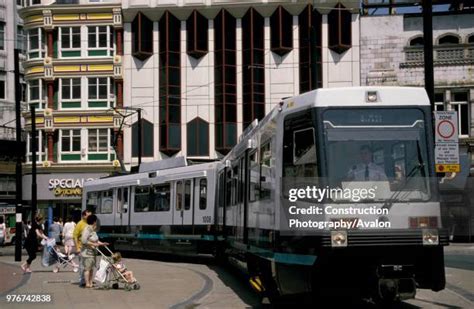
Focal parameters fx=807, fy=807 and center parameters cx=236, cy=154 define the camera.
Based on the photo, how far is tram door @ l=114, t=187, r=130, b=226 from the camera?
2955 centimetres

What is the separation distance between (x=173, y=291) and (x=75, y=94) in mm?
36970

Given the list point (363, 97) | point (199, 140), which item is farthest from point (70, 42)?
point (363, 97)

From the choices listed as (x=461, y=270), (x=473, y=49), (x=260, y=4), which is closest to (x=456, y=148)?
(x=461, y=270)

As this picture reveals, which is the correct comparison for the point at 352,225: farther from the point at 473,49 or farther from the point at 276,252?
the point at 473,49

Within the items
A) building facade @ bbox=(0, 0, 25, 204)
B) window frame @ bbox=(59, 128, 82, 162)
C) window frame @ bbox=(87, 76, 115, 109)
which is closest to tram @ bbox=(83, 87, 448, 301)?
window frame @ bbox=(87, 76, 115, 109)

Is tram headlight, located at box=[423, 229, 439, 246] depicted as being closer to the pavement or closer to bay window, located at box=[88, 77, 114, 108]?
the pavement

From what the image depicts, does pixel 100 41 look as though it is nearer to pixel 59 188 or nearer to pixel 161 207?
pixel 59 188

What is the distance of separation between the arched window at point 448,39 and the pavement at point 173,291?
22585 mm

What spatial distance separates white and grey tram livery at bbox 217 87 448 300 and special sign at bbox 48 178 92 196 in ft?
133

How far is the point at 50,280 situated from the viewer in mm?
19234

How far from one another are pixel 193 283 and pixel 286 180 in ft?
23.9

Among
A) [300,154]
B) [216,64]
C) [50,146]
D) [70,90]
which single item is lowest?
[300,154]

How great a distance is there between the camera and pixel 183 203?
25.8m

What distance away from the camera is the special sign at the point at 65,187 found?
50688mm
